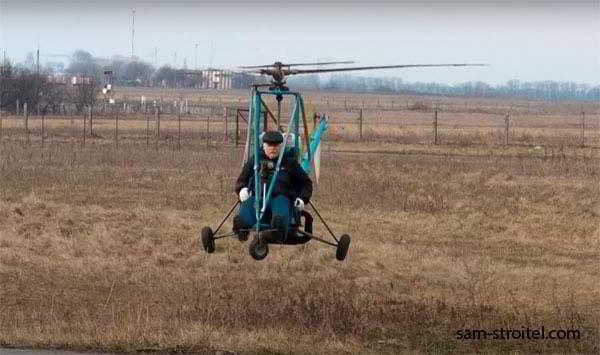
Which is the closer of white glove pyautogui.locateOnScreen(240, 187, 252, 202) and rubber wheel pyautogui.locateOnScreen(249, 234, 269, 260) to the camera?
rubber wheel pyautogui.locateOnScreen(249, 234, 269, 260)

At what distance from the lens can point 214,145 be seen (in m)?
37.8

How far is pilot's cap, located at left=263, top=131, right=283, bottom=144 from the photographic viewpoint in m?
10.2

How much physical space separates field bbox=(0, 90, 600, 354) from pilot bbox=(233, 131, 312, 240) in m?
1.44

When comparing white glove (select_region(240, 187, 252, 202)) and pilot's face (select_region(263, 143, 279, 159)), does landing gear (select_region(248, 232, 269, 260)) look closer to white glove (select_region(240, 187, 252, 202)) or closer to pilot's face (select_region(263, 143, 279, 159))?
white glove (select_region(240, 187, 252, 202))

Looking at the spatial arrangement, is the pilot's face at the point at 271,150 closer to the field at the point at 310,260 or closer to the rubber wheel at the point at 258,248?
the rubber wheel at the point at 258,248

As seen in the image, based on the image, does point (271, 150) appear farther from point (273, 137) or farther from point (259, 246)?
point (259, 246)

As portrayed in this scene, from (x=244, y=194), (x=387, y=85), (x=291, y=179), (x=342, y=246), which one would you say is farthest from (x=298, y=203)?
(x=387, y=85)

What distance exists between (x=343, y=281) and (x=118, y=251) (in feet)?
16.1

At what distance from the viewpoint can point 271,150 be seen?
409 inches

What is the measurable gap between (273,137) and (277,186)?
0.58 m

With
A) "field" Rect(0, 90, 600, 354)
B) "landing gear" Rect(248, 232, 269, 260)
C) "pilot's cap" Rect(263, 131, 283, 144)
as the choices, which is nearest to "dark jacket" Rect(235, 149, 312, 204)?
"pilot's cap" Rect(263, 131, 283, 144)

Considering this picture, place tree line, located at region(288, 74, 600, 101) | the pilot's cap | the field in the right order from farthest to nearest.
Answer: tree line, located at region(288, 74, 600, 101) < the field < the pilot's cap

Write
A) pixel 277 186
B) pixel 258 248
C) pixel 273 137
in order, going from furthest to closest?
pixel 277 186 → pixel 273 137 → pixel 258 248

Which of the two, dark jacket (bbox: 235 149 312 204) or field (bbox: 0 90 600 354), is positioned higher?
dark jacket (bbox: 235 149 312 204)
